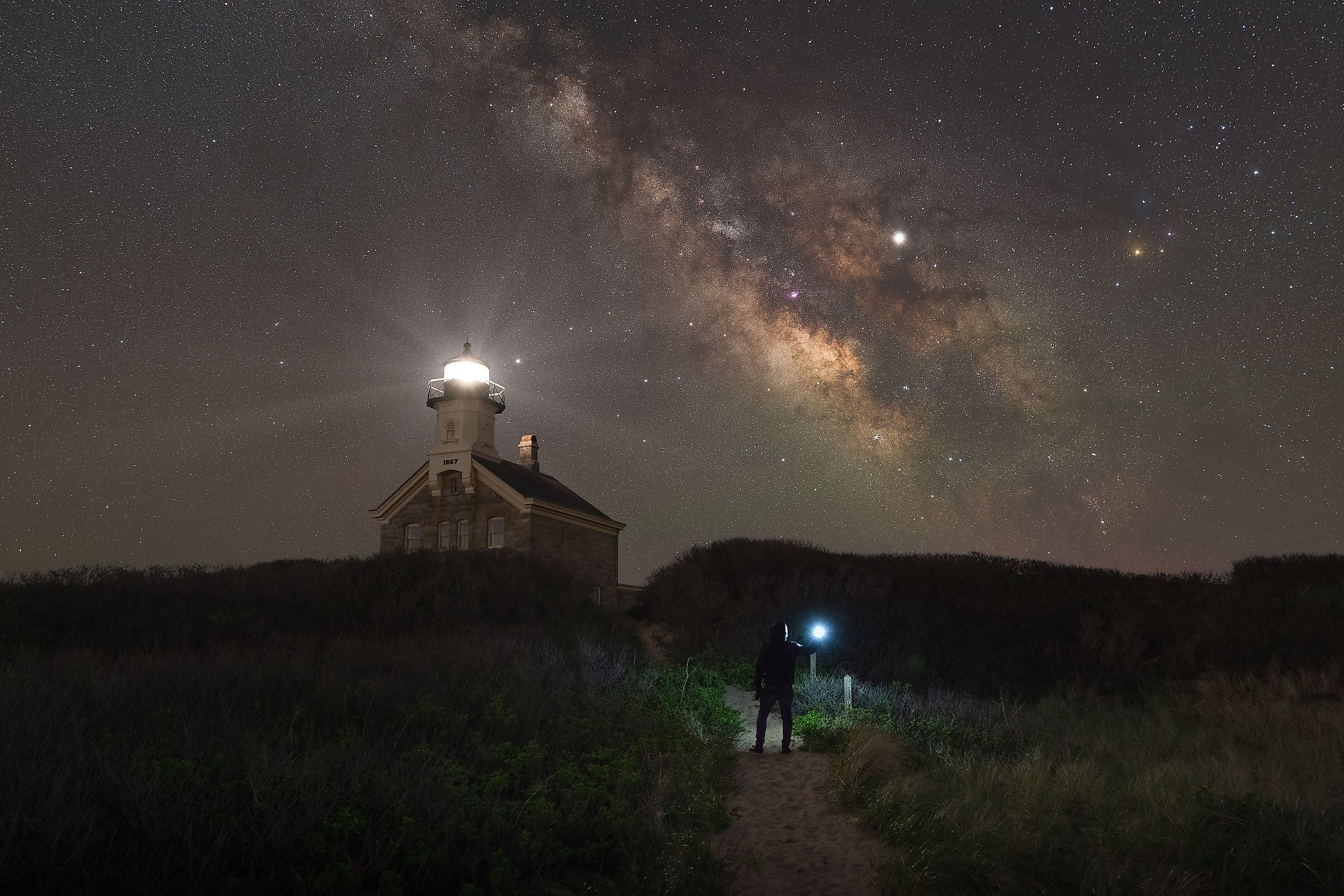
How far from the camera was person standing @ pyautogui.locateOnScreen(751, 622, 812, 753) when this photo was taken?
1147 cm

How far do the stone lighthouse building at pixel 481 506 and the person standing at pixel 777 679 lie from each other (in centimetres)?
1966

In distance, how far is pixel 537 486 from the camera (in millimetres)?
33812

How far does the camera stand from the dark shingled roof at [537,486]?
31859 mm

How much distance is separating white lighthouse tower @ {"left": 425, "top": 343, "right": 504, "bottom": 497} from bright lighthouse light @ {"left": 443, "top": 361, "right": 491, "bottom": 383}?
0.02m

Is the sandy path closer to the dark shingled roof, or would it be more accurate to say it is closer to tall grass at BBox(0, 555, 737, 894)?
tall grass at BBox(0, 555, 737, 894)

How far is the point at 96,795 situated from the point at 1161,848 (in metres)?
8.56

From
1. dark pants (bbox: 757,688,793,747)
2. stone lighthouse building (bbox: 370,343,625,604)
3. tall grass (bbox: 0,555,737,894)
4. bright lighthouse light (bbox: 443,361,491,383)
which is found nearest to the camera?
tall grass (bbox: 0,555,737,894)

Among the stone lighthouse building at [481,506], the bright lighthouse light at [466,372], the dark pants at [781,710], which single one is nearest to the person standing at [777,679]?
the dark pants at [781,710]

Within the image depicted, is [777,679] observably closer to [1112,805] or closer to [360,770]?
[1112,805]

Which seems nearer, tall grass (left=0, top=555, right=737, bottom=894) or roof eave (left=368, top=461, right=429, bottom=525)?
tall grass (left=0, top=555, right=737, bottom=894)

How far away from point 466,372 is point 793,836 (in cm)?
2973

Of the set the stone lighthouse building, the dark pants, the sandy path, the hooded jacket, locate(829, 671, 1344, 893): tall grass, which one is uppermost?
the stone lighthouse building

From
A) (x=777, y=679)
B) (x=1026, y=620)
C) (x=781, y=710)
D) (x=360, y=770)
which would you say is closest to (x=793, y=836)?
(x=781, y=710)

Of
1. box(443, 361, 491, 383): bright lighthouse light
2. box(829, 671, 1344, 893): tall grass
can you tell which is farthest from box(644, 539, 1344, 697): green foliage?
box(443, 361, 491, 383): bright lighthouse light
